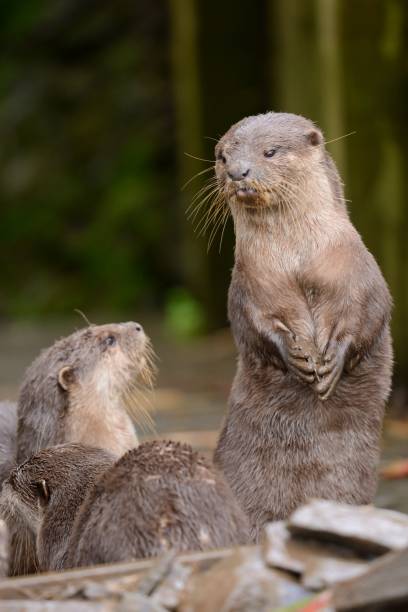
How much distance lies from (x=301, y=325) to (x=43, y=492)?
34.7 inches

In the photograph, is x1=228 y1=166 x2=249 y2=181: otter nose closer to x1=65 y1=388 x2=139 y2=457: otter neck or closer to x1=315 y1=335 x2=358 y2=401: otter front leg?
x1=315 y1=335 x2=358 y2=401: otter front leg

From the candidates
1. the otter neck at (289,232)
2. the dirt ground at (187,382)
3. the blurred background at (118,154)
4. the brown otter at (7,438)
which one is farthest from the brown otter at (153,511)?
the blurred background at (118,154)

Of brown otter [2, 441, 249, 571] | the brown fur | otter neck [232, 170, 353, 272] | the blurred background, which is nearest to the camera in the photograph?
brown otter [2, 441, 249, 571]

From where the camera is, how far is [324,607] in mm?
2748

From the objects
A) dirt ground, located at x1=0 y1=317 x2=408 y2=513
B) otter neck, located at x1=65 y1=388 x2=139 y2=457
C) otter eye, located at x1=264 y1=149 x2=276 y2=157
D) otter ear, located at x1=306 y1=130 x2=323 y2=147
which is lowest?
dirt ground, located at x1=0 y1=317 x2=408 y2=513

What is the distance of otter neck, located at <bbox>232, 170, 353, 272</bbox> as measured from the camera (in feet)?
13.0

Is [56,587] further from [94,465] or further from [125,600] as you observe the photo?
[94,465]

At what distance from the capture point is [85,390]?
4.55 meters

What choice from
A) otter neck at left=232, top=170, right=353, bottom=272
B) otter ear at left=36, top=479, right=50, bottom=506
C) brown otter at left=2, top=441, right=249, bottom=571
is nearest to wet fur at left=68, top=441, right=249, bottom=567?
brown otter at left=2, top=441, right=249, bottom=571

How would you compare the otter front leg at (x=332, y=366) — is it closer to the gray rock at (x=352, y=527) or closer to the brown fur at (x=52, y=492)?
the brown fur at (x=52, y=492)

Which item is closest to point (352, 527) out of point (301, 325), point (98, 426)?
point (301, 325)

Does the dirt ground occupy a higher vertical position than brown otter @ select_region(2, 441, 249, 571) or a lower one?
lower

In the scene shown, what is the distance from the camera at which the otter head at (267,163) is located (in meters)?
3.88

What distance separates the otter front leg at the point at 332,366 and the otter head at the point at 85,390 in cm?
88
